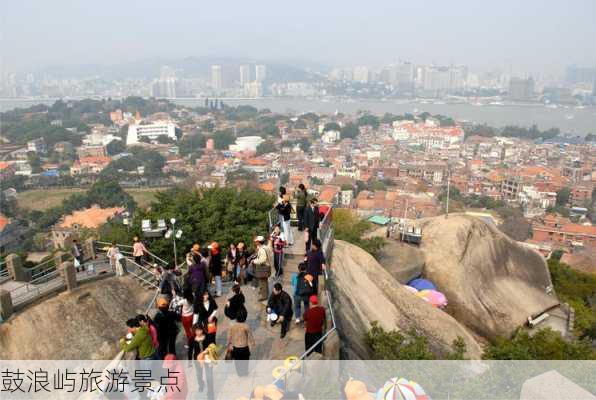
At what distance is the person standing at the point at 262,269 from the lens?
18.6 feet

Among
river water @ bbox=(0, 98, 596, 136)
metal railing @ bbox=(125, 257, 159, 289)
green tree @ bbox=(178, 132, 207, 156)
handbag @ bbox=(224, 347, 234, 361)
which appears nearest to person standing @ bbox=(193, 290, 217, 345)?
handbag @ bbox=(224, 347, 234, 361)

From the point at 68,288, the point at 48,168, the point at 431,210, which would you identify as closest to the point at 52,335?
the point at 68,288

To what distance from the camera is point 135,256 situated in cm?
840

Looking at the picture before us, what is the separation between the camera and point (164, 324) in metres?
4.38

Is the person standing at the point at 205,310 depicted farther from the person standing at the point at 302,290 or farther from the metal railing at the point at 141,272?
the metal railing at the point at 141,272

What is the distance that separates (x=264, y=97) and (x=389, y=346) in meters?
190

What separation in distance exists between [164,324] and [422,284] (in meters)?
7.79

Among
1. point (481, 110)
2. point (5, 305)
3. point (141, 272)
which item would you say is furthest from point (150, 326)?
point (481, 110)

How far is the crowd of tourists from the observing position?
4.16 m

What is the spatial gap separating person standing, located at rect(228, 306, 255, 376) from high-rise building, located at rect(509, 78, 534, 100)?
17837 cm

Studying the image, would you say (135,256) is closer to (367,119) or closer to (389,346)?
(389,346)

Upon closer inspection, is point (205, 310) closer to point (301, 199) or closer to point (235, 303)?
point (235, 303)

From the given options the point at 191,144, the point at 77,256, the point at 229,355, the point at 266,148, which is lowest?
the point at 266,148

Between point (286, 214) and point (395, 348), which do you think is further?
point (286, 214)
